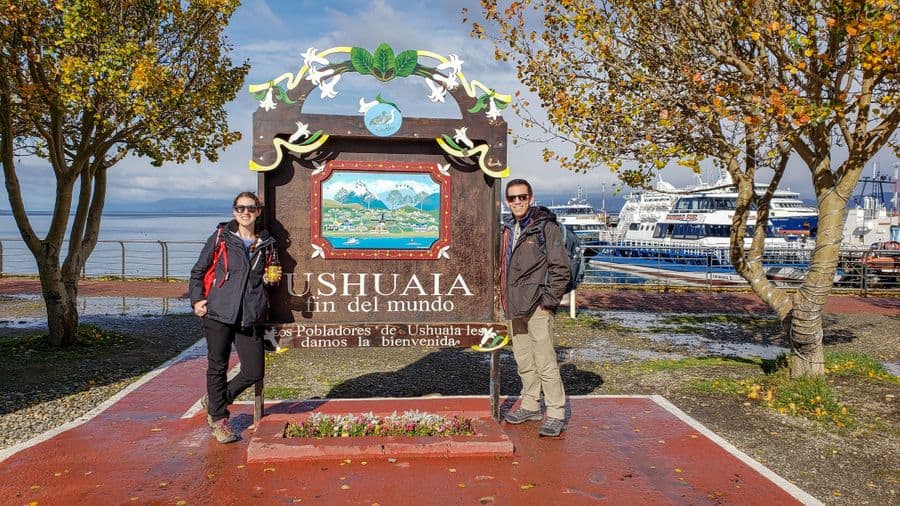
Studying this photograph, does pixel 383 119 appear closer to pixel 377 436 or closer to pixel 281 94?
pixel 281 94

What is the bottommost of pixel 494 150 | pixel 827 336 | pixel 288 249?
pixel 827 336

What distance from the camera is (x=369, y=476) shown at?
4891 mm

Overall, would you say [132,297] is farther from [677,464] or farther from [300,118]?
Answer: [677,464]

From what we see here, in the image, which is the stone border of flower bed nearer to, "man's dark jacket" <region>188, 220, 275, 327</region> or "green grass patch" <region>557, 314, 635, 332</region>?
"man's dark jacket" <region>188, 220, 275, 327</region>

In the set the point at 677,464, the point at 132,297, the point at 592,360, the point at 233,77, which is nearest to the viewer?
the point at 677,464

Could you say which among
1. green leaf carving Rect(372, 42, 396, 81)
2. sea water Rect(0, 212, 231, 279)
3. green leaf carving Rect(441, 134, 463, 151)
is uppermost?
green leaf carving Rect(372, 42, 396, 81)

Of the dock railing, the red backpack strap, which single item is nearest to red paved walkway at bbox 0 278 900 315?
the dock railing

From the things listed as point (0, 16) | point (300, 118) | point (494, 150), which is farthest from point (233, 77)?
point (494, 150)

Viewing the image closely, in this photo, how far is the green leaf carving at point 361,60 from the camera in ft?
18.9

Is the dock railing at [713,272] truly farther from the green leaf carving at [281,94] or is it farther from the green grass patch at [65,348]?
the green leaf carving at [281,94]

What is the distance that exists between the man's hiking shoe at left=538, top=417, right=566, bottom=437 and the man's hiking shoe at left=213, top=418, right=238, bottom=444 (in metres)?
2.50

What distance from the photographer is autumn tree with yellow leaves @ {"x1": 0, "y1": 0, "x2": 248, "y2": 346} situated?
8.55 m

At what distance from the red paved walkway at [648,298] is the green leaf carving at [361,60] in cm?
1222

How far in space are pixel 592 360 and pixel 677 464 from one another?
463 centimetres
